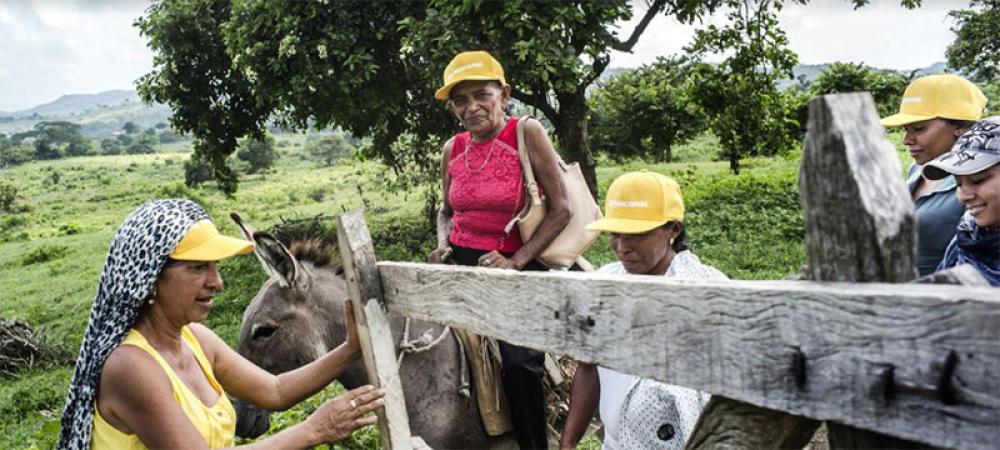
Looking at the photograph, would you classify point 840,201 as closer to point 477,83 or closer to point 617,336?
point 617,336

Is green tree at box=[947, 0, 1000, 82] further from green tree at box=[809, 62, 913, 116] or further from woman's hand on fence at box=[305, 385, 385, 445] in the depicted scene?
woman's hand on fence at box=[305, 385, 385, 445]

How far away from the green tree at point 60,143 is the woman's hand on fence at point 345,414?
78.1 m

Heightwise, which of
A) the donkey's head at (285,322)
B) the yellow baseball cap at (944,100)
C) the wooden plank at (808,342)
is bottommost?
the donkey's head at (285,322)

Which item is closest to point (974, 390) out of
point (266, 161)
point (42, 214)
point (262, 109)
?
point (262, 109)

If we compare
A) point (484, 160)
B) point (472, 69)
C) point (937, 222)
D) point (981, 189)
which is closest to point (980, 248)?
point (981, 189)

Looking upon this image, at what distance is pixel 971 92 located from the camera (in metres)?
3.66

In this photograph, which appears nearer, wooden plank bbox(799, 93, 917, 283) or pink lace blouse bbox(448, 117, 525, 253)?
wooden plank bbox(799, 93, 917, 283)

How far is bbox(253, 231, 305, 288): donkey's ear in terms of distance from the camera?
12.4ft

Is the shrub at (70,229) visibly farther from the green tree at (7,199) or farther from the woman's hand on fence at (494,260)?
the woman's hand on fence at (494,260)

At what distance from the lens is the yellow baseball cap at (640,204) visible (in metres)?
2.72

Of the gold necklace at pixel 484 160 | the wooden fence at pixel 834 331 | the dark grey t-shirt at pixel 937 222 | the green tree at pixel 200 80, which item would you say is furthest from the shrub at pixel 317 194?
the wooden fence at pixel 834 331

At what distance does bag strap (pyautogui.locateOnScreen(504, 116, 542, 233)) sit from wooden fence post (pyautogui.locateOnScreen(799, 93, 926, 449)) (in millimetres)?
2439

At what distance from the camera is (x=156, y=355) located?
2.55m

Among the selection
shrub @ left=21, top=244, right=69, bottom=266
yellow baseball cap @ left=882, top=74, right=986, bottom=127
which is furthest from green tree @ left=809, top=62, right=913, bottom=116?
shrub @ left=21, top=244, right=69, bottom=266
